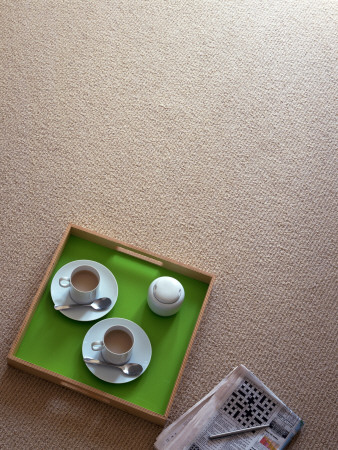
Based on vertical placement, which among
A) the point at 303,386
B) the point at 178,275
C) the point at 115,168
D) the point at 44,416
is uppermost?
the point at 115,168

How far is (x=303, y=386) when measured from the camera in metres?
1.34

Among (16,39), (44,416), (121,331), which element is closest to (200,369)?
(121,331)

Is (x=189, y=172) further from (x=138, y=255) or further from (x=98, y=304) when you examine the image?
(x=98, y=304)

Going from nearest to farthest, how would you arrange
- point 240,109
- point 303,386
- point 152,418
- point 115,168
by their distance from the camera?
point 152,418
point 303,386
point 115,168
point 240,109

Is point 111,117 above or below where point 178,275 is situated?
above

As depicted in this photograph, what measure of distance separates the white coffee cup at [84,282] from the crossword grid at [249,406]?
Result: 34cm

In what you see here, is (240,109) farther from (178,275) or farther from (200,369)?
(200,369)

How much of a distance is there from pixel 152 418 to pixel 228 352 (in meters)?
0.22

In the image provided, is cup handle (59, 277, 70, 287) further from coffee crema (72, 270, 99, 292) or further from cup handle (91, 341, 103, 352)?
cup handle (91, 341, 103, 352)

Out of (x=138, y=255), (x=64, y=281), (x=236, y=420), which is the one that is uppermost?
(x=138, y=255)

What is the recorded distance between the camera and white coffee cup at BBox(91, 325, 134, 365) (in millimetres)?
1228

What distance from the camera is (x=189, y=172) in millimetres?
1553

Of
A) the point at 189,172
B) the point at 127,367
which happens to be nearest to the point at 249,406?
the point at 127,367

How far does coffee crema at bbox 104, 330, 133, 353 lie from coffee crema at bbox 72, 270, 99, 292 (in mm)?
101
